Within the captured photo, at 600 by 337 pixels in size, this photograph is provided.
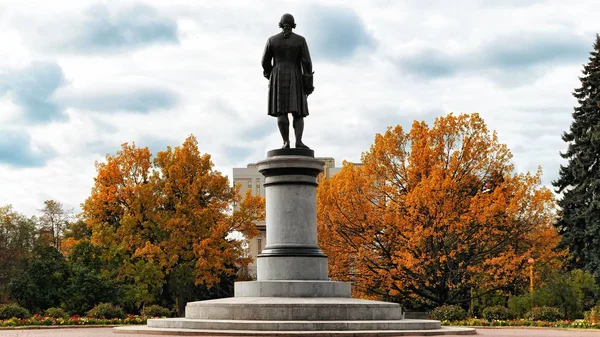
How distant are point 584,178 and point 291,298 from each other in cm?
3101

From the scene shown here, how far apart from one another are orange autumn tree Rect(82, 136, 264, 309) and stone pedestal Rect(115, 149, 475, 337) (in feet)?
68.8

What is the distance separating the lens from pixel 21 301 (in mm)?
31453

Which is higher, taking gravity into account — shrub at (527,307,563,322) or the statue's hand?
the statue's hand

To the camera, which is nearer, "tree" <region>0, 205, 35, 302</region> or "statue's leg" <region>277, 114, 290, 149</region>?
"statue's leg" <region>277, 114, 290, 149</region>

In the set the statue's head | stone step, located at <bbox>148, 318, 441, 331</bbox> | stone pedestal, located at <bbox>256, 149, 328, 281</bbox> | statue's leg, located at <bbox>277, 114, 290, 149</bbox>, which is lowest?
stone step, located at <bbox>148, 318, 441, 331</bbox>

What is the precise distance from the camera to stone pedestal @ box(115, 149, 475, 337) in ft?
54.7

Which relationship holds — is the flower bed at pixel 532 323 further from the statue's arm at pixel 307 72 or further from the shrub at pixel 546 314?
the statue's arm at pixel 307 72

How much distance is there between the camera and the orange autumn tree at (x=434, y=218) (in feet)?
112

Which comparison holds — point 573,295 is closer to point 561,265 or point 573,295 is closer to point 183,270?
point 561,265

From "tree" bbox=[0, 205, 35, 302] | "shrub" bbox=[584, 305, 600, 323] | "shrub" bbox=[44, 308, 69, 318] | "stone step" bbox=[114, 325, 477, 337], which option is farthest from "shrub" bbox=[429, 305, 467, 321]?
"tree" bbox=[0, 205, 35, 302]

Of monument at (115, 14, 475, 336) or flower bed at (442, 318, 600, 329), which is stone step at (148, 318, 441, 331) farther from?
flower bed at (442, 318, 600, 329)

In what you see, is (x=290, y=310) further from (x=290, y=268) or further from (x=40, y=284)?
(x=40, y=284)

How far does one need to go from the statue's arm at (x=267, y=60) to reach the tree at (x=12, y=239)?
27.9 meters

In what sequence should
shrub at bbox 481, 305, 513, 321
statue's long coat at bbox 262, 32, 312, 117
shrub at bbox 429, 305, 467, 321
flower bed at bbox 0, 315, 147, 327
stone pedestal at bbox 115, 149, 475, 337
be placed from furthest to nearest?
1. shrub at bbox 481, 305, 513, 321
2. shrub at bbox 429, 305, 467, 321
3. flower bed at bbox 0, 315, 147, 327
4. statue's long coat at bbox 262, 32, 312, 117
5. stone pedestal at bbox 115, 149, 475, 337
